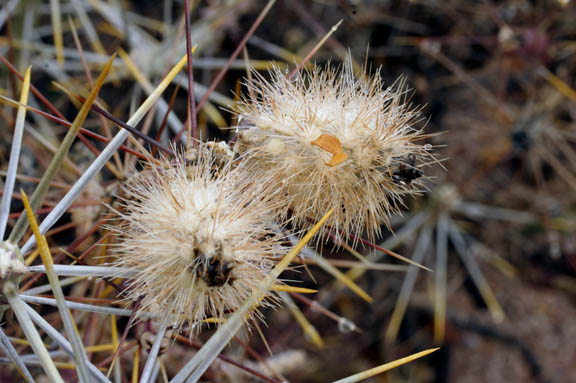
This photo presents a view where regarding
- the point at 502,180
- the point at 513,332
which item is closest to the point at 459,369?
the point at 513,332

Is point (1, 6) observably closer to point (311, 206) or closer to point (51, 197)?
point (51, 197)

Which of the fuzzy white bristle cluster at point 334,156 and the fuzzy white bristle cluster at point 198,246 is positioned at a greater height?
the fuzzy white bristle cluster at point 334,156

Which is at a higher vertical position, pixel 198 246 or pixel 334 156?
pixel 334 156

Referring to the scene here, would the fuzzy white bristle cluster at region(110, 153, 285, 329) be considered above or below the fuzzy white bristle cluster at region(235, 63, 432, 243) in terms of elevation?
below
